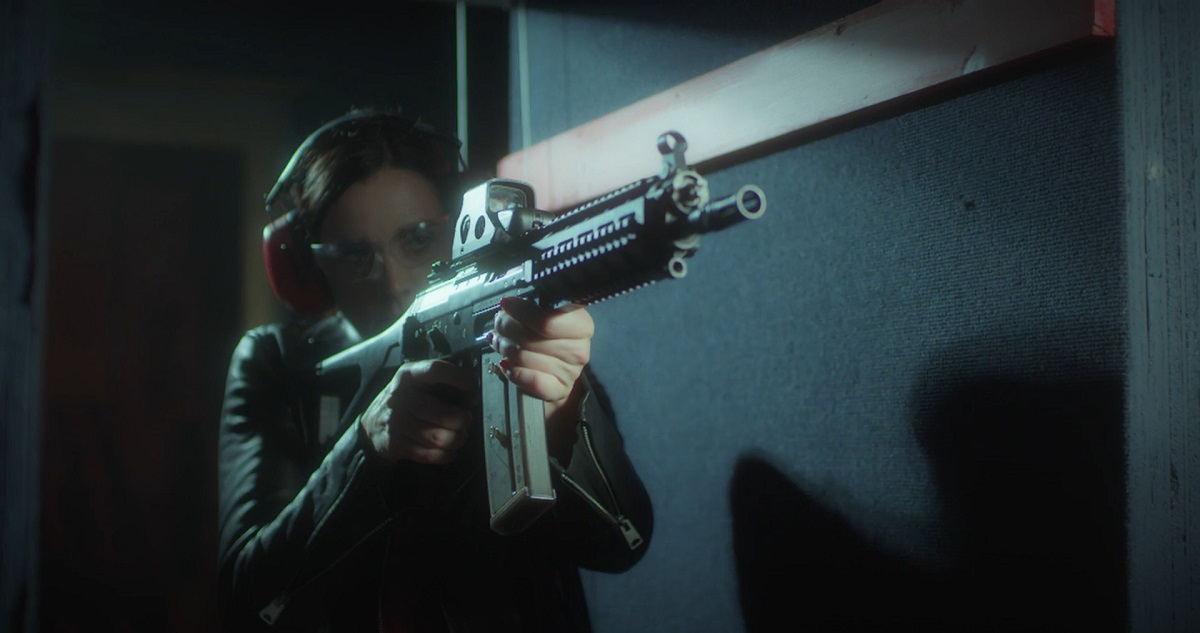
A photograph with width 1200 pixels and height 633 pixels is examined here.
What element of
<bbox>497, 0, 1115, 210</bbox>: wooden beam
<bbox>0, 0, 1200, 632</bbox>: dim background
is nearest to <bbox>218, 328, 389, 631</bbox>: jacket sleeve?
<bbox>0, 0, 1200, 632</bbox>: dim background

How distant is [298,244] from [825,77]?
1049 mm

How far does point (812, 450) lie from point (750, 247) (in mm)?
334

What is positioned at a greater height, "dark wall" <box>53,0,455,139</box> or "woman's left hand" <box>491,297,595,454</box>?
"dark wall" <box>53,0,455,139</box>

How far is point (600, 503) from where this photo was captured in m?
A: 1.18

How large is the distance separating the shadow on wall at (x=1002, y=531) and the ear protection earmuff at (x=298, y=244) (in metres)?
0.97

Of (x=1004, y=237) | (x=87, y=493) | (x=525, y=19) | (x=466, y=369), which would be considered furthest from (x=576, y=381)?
(x=87, y=493)

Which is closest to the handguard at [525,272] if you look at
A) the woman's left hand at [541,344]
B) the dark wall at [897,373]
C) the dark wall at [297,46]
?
the woman's left hand at [541,344]

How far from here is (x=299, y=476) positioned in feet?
4.79

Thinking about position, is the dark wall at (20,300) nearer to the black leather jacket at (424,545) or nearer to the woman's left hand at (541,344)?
the black leather jacket at (424,545)

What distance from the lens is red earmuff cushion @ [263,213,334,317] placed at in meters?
1.54

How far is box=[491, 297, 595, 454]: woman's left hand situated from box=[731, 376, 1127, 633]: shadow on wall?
1.37 ft

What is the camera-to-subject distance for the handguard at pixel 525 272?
776 mm

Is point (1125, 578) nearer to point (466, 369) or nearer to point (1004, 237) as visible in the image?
point (1004, 237)

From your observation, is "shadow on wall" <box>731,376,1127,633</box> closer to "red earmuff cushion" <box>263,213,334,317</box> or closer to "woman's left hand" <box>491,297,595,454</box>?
"woman's left hand" <box>491,297,595,454</box>
